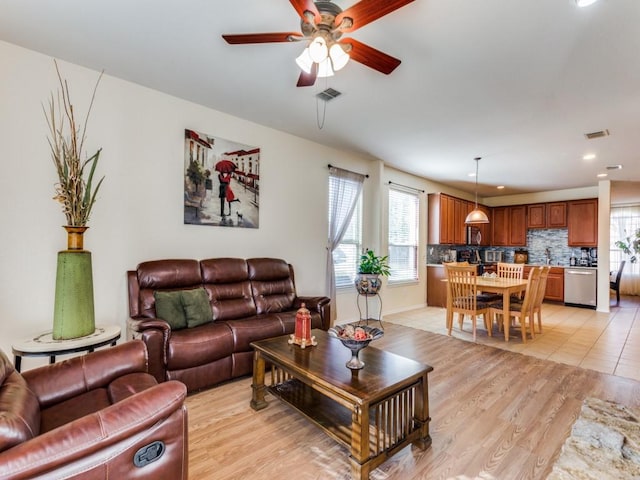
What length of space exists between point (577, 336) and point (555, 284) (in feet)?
9.88

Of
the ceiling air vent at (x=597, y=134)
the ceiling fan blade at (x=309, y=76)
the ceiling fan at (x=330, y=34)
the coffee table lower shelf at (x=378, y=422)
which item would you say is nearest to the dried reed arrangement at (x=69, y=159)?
the ceiling fan at (x=330, y=34)

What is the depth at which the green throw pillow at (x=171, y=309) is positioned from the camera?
2.69 m

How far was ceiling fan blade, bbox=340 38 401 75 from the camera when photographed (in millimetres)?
1820

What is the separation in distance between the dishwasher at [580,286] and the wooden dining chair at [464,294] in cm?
372

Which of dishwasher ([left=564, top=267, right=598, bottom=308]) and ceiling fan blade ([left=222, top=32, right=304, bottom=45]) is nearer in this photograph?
ceiling fan blade ([left=222, top=32, right=304, bottom=45])

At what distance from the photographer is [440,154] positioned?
485 centimetres

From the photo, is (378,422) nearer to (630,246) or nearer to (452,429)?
(452,429)

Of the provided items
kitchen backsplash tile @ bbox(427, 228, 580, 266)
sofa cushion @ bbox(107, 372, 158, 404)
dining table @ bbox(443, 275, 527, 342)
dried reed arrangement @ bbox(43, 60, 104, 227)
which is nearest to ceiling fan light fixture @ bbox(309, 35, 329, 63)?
dried reed arrangement @ bbox(43, 60, 104, 227)

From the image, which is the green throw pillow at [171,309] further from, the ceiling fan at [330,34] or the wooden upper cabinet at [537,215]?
the wooden upper cabinet at [537,215]

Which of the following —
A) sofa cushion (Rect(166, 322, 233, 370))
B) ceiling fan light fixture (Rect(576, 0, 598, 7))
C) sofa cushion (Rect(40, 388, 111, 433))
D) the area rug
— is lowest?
the area rug

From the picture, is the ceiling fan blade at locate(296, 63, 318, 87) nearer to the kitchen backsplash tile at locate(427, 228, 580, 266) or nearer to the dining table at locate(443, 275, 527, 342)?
the dining table at locate(443, 275, 527, 342)

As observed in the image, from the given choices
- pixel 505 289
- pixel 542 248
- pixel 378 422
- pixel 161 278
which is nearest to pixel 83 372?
pixel 161 278

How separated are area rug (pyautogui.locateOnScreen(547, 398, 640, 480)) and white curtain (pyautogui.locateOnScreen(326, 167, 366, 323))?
112 inches

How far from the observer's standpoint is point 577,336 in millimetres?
4375
